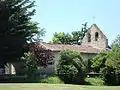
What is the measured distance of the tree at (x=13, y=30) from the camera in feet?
142

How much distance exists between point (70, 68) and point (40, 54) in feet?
16.5

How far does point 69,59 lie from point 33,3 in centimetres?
933

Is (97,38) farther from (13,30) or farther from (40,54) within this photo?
(13,30)

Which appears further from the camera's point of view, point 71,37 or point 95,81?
point 71,37

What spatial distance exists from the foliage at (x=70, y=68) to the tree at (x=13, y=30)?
16.2 ft

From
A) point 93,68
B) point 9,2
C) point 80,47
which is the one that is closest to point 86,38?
point 80,47

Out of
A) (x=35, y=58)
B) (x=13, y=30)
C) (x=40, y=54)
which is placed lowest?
(x=35, y=58)

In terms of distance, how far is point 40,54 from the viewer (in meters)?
45.8

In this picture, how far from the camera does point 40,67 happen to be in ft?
158

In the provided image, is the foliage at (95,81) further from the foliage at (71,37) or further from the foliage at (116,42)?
the foliage at (71,37)

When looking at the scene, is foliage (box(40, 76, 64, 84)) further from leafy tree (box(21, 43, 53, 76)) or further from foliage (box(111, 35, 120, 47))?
foliage (box(111, 35, 120, 47))

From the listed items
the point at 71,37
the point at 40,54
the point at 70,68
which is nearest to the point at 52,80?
the point at 70,68

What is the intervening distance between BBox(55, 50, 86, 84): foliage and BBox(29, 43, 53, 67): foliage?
9.57 feet

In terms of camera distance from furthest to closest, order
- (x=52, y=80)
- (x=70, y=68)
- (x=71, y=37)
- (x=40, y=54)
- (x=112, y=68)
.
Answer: (x=71, y=37)
(x=40, y=54)
(x=112, y=68)
(x=70, y=68)
(x=52, y=80)
